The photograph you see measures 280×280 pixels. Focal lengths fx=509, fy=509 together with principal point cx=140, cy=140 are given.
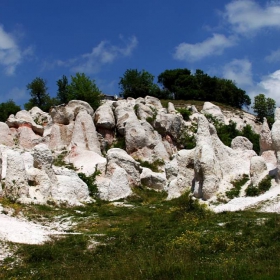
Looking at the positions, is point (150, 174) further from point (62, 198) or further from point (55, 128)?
point (55, 128)

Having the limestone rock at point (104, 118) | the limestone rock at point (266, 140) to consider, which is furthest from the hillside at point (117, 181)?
the limestone rock at point (104, 118)

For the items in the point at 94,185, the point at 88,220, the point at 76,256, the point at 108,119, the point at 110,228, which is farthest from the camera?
the point at 108,119

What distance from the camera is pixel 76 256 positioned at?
1552 cm

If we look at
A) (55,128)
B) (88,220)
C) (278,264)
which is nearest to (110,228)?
(88,220)

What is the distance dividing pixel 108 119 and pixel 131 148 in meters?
5.68

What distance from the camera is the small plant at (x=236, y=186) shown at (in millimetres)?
26531

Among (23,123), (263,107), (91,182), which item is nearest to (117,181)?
(91,182)

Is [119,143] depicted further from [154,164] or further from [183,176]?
[183,176]

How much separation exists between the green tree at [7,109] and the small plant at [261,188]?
44.6 meters

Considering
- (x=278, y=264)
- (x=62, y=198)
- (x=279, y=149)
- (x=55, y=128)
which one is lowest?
(x=278, y=264)

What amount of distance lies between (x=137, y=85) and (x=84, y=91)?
71.8 feet

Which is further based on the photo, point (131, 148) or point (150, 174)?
point (131, 148)

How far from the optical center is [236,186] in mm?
27484

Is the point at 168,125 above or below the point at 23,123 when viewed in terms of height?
below
